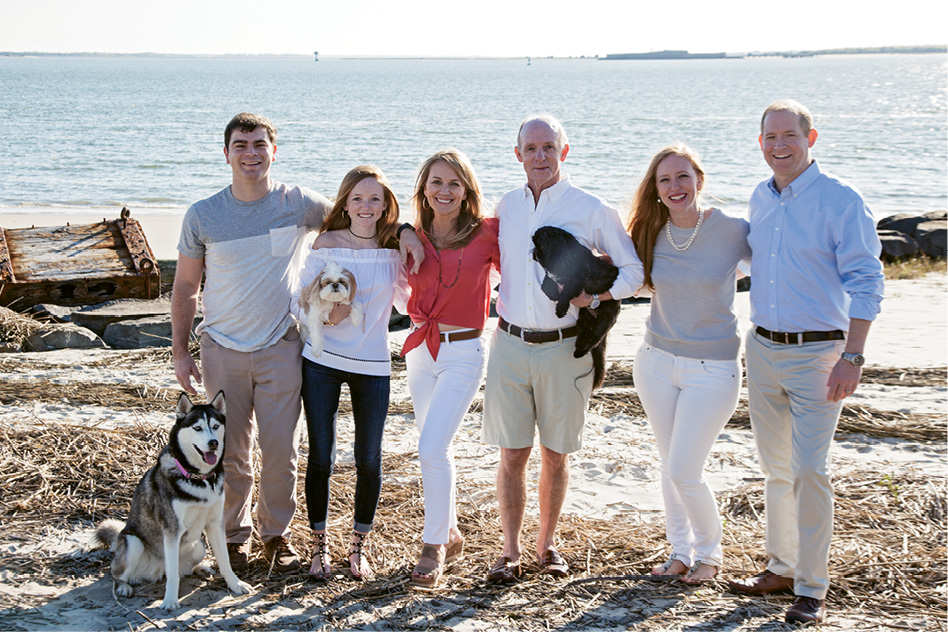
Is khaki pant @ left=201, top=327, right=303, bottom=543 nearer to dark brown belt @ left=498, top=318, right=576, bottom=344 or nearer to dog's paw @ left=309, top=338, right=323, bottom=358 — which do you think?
dog's paw @ left=309, top=338, right=323, bottom=358

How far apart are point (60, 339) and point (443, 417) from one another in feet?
20.9

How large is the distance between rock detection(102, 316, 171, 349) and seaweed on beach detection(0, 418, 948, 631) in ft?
11.4

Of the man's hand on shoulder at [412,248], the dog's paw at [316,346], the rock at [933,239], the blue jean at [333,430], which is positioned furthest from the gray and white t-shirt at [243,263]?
the rock at [933,239]

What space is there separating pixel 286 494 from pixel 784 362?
8.19 ft

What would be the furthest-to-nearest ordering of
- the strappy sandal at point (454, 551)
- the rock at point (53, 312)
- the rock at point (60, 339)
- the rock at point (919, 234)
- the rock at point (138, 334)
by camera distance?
the rock at point (919, 234)
the rock at point (53, 312)
the rock at point (138, 334)
the rock at point (60, 339)
the strappy sandal at point (454, 551)

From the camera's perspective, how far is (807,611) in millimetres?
3824

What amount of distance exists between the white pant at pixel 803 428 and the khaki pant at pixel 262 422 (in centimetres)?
223

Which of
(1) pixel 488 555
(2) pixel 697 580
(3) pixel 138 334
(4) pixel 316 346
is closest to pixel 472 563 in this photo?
(1) pixel 488 555

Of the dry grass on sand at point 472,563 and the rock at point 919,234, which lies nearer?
the dry grass on sand at point 472,563

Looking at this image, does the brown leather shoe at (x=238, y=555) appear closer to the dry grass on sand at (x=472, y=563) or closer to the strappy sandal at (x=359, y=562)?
the dry grass on sand at (x=472, y=563)

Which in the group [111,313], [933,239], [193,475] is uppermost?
[933,239]

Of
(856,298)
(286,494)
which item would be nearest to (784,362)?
(856,298)

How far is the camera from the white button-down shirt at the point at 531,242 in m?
4.18

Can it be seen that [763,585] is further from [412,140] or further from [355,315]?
[412,140]
